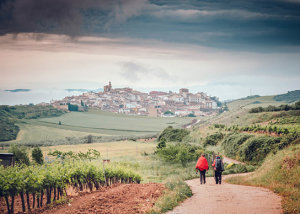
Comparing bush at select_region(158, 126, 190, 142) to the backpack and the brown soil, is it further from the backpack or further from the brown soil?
the brown soil

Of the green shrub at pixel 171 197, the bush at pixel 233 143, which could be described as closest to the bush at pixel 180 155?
the bush at pixel 233 143

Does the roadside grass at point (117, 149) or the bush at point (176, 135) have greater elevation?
the bush at point (176, 135)

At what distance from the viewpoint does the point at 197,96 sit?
601 ft

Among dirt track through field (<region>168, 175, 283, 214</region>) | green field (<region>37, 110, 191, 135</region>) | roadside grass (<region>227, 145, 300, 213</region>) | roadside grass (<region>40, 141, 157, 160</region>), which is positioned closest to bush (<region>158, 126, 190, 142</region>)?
roadside grass (<region>40, 141, 157, 160</region>)

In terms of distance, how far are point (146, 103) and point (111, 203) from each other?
16454cm

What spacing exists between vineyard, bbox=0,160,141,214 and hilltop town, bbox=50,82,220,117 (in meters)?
126

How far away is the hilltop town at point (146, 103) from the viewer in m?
148

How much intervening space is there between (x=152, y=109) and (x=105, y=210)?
14532 centimetres

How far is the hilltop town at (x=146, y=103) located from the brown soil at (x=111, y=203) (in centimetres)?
12770

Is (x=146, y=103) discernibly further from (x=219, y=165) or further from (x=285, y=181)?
(x=285, y=181)

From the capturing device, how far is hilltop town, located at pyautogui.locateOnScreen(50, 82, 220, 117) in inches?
5827

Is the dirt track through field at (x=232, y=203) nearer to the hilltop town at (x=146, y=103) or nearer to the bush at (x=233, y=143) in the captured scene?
the bush at (x=233, y=143)

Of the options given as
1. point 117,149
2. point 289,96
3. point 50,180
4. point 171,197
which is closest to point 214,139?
point 117,149

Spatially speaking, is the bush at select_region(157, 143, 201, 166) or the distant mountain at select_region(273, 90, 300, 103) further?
the distant mountain at select_region(273, 90, 300, 103)
